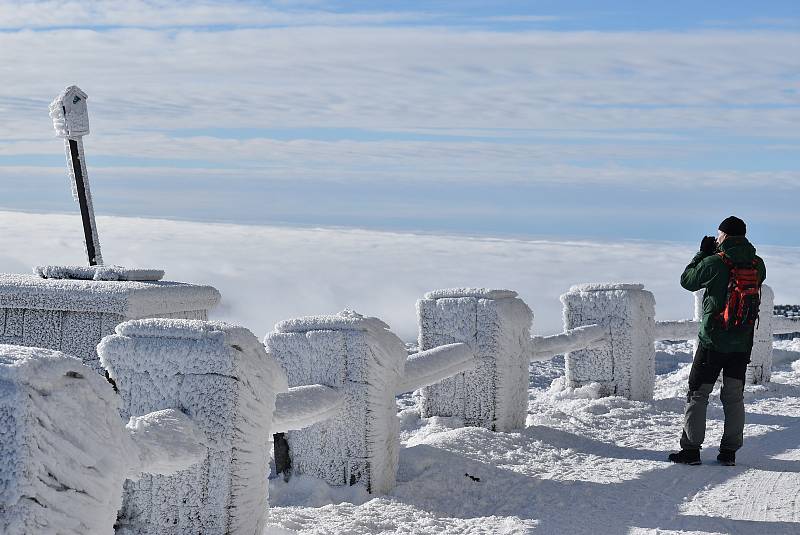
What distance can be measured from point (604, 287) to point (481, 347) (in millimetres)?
2346

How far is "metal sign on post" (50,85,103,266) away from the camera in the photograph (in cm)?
601

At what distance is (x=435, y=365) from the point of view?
5328mm

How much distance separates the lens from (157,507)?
9.98ft

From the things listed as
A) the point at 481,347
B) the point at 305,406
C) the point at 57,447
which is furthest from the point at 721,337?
the point at 57,447

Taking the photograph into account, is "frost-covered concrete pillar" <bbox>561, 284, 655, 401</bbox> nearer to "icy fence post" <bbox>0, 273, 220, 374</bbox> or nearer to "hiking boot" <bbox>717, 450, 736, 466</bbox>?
"hiking boot" <bbox>717, 450, 736, 466</bbox>

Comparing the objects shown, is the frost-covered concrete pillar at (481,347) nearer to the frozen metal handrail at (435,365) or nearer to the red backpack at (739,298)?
the frozen metal handrail at (435,365)

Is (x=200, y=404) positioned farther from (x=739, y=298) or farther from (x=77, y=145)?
(x=739, y=298)

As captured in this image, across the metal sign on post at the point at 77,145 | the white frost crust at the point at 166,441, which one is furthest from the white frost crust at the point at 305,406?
the metal sign on post at the point at 77,145

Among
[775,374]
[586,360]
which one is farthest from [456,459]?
[775,374]

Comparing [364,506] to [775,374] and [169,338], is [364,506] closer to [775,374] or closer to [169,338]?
[169,338]

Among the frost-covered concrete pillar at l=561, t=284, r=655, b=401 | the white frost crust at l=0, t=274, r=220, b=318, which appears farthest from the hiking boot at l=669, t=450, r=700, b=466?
the white frost crust at l=0, t=274, r=220, b=318

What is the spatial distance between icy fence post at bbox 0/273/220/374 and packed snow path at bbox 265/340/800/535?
112 cm

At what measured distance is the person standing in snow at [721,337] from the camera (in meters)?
6.02

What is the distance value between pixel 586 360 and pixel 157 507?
18.2 ft
